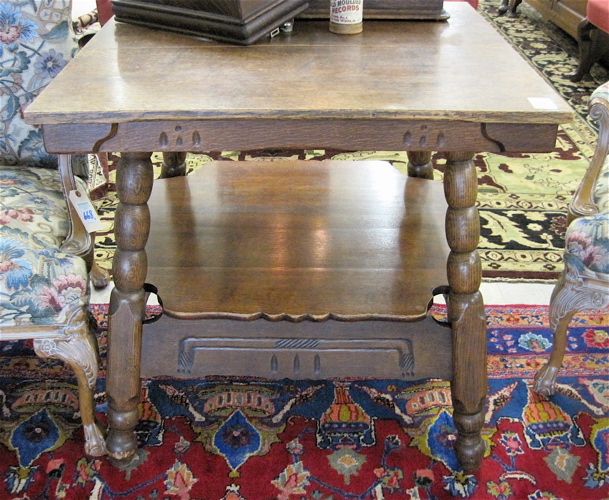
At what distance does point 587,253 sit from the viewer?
129 centimetres

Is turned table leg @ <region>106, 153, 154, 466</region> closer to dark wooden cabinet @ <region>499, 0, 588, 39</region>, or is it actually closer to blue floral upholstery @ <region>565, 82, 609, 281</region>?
blue floral upholstery @ <region>565, 82, 609, 281</region>

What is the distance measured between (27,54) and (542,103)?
1066 mm

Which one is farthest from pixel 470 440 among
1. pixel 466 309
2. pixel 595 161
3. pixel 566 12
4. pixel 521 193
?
pixel 566 12

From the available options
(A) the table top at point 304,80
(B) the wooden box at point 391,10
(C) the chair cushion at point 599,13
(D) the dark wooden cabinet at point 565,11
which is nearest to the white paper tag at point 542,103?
(A) the table top at point 304,80

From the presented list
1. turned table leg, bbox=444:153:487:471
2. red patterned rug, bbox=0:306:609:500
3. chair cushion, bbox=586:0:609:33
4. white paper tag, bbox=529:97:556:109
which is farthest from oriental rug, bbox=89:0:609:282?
white paper tag, bbox=529:97:556:109

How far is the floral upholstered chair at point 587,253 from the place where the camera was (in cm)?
128

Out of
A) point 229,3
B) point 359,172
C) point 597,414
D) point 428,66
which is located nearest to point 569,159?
point 359,172

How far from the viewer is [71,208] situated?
135 cm

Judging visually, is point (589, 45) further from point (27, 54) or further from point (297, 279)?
point (27, 54)

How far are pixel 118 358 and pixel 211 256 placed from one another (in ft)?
1.11

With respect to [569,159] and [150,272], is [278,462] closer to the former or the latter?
[150,272]

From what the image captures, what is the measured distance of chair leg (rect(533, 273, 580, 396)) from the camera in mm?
1367

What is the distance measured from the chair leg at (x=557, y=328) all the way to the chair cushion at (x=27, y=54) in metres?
1.19

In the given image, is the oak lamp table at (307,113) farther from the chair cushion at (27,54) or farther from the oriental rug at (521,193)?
the oriental rug at (521,193)
